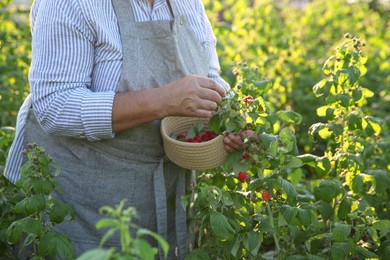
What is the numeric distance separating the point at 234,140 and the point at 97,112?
0.45 meters

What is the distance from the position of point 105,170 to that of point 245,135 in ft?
1.82

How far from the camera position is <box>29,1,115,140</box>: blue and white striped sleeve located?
2.54m

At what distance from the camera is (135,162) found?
2.76 meters

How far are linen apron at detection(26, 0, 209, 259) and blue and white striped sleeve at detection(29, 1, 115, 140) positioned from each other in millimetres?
157

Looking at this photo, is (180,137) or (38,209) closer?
(38,209)

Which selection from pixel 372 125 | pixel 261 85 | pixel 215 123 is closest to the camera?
pixel 215 123

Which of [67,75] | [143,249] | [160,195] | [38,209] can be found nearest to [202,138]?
[160,195]

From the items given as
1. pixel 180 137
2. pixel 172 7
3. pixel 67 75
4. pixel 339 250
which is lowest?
pixel 339 250

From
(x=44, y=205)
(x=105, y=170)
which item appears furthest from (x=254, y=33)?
(x=44, y=205)

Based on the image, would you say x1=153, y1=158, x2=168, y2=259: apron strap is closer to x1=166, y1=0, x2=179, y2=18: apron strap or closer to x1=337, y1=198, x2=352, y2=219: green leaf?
x1=166, y1=0, x2=179, y2=18: apron strap

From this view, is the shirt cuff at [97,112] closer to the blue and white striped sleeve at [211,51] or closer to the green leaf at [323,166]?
the blue and white striped sleeve at [211,51]

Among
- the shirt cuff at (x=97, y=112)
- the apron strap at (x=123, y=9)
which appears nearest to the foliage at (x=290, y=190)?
the shirt cuff at (x=97, y=112)

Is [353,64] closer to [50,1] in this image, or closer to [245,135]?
[245,135]

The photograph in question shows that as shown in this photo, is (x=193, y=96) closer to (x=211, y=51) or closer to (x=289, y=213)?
(x=289, y=213)
